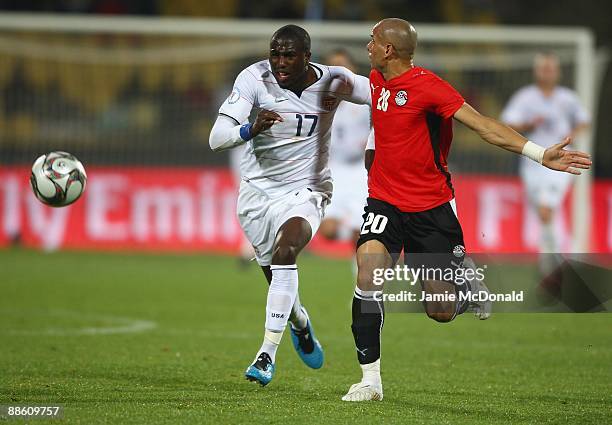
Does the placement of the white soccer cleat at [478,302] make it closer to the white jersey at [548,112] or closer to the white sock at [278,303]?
the white sock at [278,303]

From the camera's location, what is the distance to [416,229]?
6.22 m

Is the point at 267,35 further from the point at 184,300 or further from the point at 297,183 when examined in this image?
the point at 297,183

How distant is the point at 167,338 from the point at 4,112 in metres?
9.84

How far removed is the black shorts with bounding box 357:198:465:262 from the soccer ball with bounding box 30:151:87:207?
6.93 feet

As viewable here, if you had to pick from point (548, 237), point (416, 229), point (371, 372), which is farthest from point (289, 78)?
point (548, 237)

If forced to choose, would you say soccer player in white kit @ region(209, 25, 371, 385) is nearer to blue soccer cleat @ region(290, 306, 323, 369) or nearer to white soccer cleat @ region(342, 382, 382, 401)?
blue soccer cleat @ region(290, 306, 323, 369)

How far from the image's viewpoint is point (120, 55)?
56.6 feet

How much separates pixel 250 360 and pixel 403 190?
2252 mm

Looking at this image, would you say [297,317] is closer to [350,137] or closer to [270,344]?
[270,344]

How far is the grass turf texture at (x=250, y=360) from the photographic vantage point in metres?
5.73

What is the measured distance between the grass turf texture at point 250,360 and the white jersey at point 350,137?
1.62 meters

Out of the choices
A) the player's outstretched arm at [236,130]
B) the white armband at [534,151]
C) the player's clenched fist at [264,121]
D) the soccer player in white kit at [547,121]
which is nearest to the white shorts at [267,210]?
the player's outstretched arm at [236,130]

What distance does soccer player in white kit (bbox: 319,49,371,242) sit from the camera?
11805 millimetres

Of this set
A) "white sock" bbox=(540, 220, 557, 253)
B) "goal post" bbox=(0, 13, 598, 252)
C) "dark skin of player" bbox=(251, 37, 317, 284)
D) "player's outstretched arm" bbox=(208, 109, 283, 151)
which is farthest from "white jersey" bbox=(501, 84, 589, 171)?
"player's outstretched arm" bbox=(208, 109, 283, 151)
